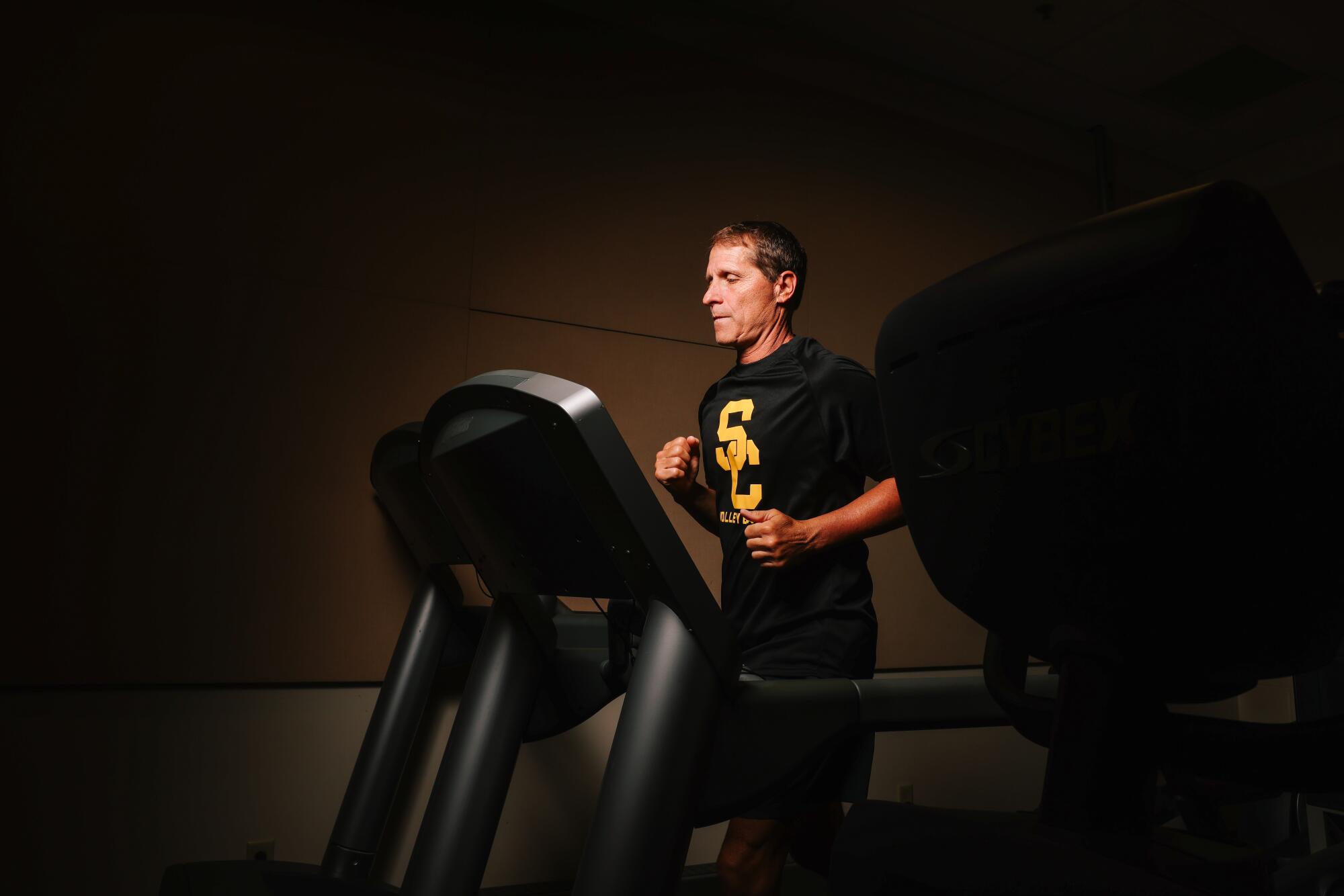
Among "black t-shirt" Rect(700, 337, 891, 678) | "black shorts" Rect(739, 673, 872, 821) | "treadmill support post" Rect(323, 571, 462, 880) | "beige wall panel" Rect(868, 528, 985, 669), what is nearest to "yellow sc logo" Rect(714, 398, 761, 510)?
"black t-shirt" Rect(700, 337, 891, 678)

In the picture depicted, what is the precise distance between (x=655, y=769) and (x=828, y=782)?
1.14ft

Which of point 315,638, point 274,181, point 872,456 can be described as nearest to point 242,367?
point 274,181

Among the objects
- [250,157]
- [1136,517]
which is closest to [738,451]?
[1136,517]

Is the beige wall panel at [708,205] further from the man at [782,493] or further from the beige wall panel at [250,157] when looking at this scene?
the man at [782,493]

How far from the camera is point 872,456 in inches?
68.8

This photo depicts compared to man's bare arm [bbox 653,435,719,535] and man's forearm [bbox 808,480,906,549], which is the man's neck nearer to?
man's bare arm [bbox 653,435,719,535]

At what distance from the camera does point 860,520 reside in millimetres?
1583

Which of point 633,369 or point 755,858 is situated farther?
point 633,369

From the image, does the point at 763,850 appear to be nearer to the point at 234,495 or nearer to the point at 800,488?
the point at 800,488

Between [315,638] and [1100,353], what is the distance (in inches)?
84.8

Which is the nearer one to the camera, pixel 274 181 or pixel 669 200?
pixel 274 181

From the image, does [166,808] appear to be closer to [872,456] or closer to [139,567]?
[139,567]

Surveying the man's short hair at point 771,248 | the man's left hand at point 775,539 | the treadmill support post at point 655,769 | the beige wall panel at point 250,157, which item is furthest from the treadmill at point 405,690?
the man's short hair at point 771,248

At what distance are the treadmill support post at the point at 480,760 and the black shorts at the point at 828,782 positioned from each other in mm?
488
